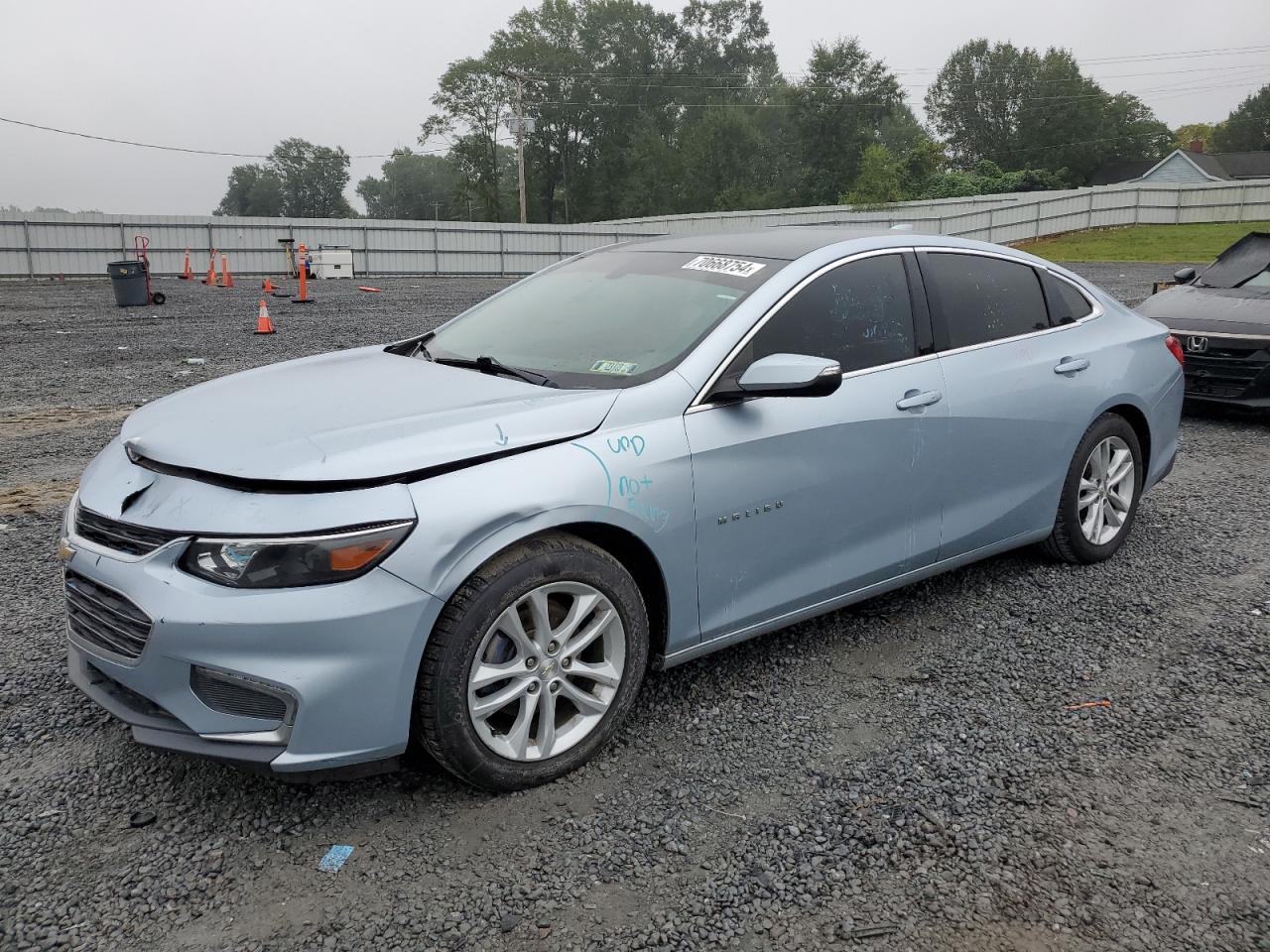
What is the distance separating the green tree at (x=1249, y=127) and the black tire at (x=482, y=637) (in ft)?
373

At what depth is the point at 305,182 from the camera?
10531cm

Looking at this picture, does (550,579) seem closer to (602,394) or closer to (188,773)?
(602,394)

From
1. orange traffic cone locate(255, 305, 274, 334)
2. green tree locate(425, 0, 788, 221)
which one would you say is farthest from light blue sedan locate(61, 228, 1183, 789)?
green tree locate(425, 0, 788, 221)

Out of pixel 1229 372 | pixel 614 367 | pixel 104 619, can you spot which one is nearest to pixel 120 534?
pixel 104 619

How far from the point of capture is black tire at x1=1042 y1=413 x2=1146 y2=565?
15.5 feet

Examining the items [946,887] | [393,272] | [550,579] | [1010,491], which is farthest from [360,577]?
[393,272]

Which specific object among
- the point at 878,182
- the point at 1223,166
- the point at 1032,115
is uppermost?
the point at 1032,115

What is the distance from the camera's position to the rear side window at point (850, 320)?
11.7 ft

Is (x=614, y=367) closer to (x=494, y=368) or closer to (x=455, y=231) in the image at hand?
(x=494, y=368)

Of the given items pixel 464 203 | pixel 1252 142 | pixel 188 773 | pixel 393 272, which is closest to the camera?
pixel 188 773

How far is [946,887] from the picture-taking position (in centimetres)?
258

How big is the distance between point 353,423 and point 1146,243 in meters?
38.0

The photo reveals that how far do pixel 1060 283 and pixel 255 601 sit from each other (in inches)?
158

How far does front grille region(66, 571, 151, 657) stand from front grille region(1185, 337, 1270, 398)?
8.49 meters
